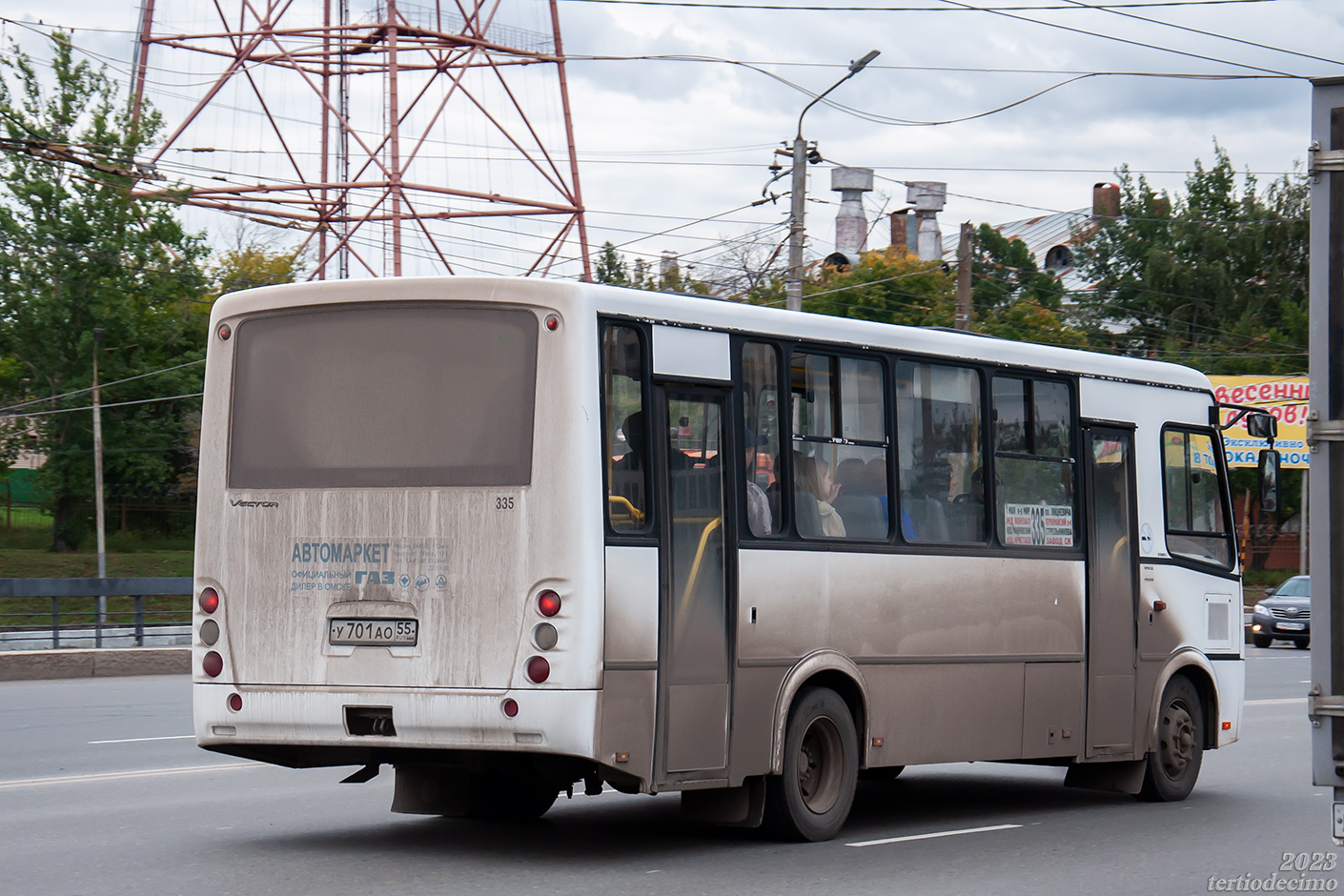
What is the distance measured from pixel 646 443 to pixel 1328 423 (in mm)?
3386

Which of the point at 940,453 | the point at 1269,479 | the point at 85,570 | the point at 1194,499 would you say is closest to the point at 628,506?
the point at 940,453

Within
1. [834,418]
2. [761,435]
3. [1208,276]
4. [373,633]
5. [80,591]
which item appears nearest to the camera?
[373,633]

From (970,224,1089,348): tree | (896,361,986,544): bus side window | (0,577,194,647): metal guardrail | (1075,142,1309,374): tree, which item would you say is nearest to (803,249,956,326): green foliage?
(970,224,1089,348): tree

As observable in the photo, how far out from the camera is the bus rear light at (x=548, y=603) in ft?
27.5

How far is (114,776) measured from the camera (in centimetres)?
1219

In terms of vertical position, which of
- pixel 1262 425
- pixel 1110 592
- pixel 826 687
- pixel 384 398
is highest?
pixel 384 398

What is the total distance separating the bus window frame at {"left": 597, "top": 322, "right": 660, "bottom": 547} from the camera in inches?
340

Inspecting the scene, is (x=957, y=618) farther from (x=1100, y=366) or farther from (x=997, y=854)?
(x=1100, y=366)

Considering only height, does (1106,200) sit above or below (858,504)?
above

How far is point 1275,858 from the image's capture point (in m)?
9.59

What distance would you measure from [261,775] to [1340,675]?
818 cm

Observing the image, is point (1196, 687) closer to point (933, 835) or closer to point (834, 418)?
point (933, 835)

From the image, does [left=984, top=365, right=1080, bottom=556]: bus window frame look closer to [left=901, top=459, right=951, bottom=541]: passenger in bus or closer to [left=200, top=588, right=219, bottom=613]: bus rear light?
[left=901, top=459, right=951, bottom=541]: passenger in bus

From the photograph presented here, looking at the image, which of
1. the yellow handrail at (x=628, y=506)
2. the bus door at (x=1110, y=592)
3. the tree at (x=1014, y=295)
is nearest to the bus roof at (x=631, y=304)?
the yellow handrail at (x=628, y=506)
